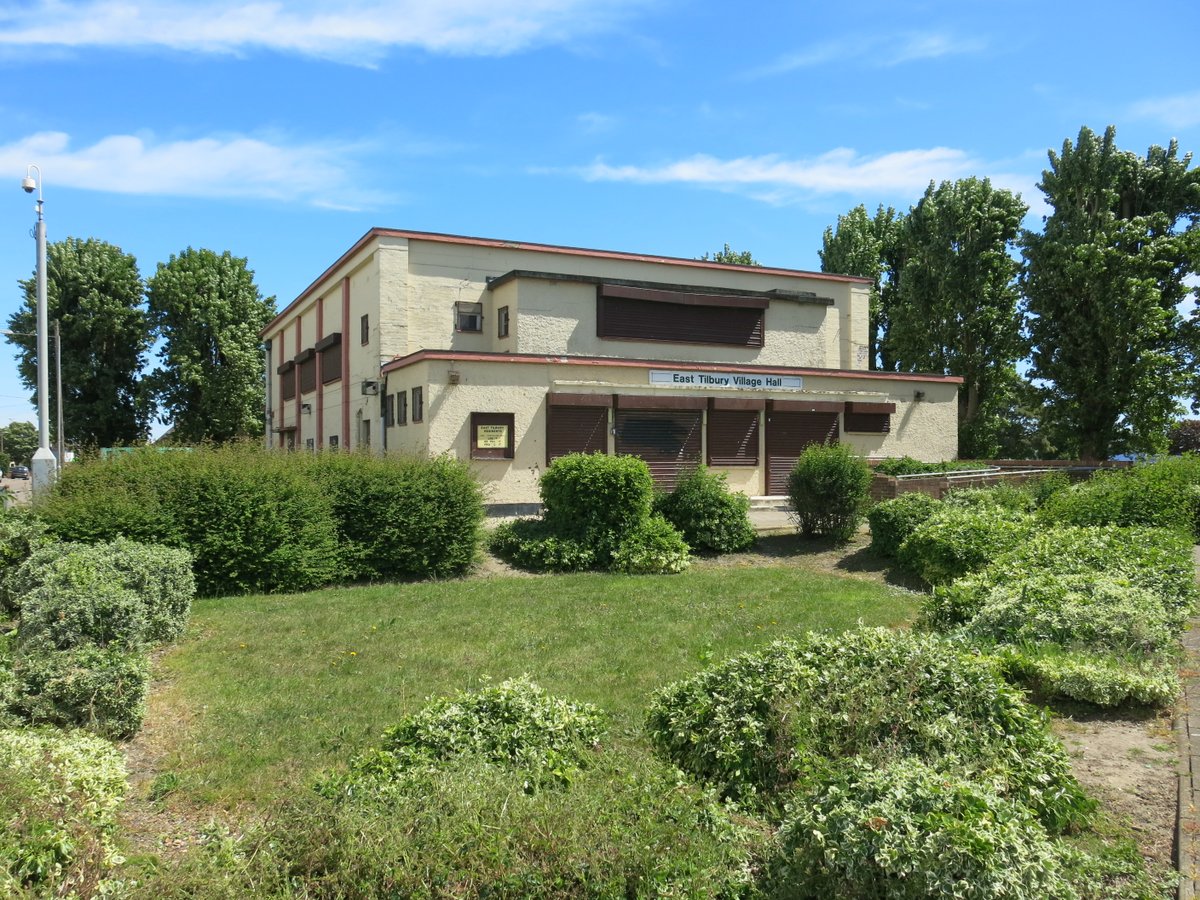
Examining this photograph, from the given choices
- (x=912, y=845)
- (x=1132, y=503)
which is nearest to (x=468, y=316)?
(x=1132, y=503)

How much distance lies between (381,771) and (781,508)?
52.6 feet

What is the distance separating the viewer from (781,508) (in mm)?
19500

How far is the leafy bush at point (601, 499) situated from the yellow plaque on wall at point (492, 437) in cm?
520

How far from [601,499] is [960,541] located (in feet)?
18.6

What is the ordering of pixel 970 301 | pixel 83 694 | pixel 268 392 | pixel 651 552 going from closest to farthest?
pixel 83 694 → pixel 651 552 → pixel 970 301 → pixel 268 392

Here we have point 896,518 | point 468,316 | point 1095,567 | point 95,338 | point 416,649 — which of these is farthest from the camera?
point 95,338

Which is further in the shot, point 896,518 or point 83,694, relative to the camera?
point 896,518

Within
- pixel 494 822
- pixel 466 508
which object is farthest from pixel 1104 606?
pixel 466 508

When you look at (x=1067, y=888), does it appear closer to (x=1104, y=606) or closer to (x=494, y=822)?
(x=494, y=822)

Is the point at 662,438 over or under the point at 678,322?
under

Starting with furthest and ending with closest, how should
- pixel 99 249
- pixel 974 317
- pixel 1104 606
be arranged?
pixel 99 249 < pixel 974 317 < pixel 1104 606

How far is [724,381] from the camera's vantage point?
2248 cm

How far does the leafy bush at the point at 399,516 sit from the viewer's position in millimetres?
13602

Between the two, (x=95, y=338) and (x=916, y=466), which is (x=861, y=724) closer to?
(x=916, y=466)
